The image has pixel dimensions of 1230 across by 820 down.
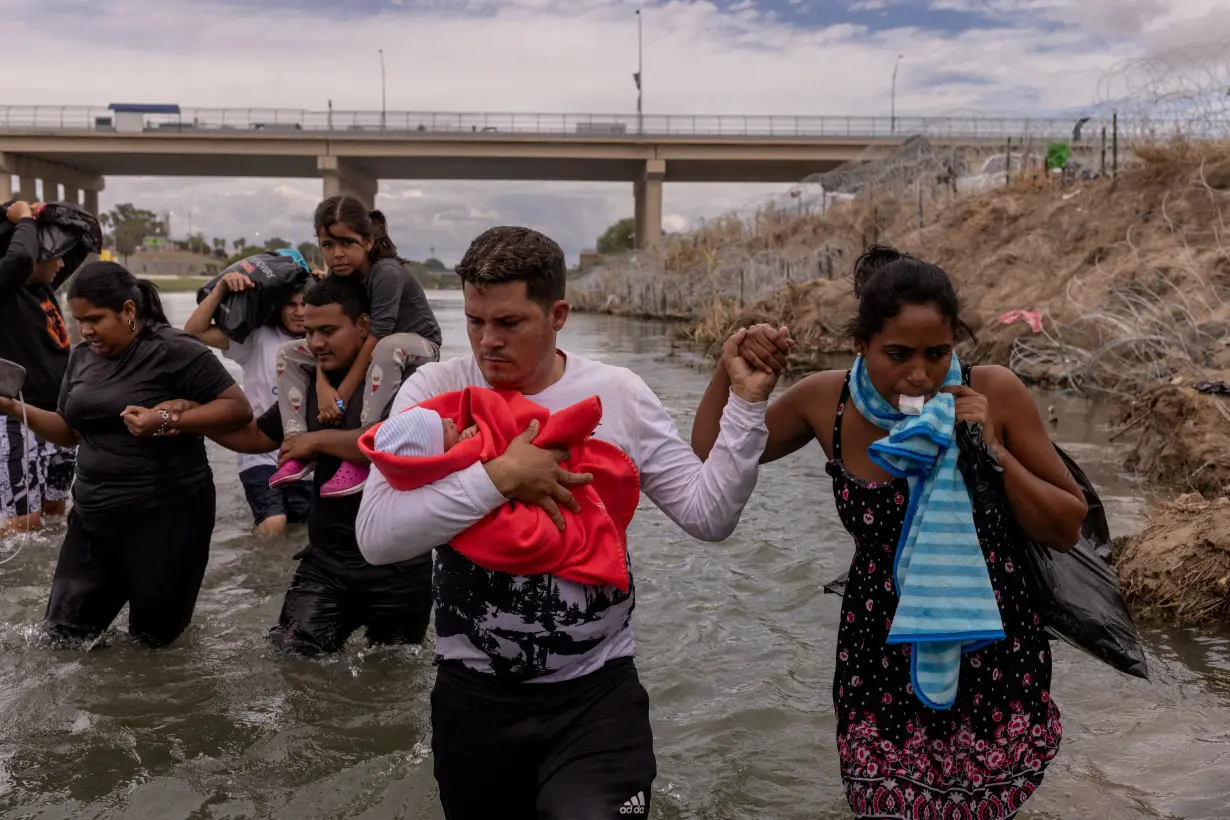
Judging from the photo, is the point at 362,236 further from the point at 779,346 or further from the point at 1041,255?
the point at 1041,255

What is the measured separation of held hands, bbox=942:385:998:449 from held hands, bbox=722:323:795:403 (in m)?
0.45

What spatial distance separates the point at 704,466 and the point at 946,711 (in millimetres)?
905

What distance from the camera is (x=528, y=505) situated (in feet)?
8.63

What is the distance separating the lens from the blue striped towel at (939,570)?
9.07 feet

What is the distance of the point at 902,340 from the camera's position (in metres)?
2.87

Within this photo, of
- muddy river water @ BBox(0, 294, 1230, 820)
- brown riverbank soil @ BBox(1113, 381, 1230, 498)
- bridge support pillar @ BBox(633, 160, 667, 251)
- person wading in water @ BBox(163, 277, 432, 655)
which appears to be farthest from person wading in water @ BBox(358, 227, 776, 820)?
bridge support pillar @ BBox(633, 160, 667, 251)

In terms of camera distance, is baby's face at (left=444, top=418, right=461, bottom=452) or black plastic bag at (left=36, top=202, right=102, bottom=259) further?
black plastic bag at (left=36, top=202, right=102, bottom=259)

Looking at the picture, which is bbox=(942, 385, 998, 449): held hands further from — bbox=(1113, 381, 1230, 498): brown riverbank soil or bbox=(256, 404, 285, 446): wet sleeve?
bbox=(1113, 381, 1230, 498): brown riverbank soil

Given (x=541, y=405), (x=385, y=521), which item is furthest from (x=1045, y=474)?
(x=385, y=521)

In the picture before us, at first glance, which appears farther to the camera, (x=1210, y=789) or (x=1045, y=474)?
(x=1210, y=789)

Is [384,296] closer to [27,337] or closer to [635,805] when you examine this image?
[635,805]

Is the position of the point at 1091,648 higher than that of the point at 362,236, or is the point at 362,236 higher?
the point at 362,236

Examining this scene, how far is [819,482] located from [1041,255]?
11996 millimetres

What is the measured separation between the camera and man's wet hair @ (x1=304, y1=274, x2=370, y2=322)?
189 inches
